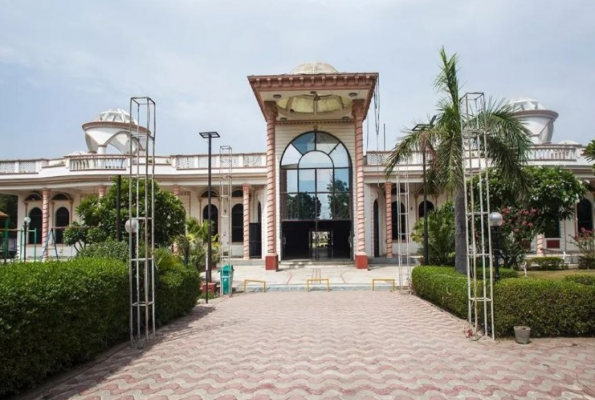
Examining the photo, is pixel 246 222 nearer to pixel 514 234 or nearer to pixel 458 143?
pixel 514 234

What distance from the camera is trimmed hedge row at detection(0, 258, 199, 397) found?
4461 millimetres

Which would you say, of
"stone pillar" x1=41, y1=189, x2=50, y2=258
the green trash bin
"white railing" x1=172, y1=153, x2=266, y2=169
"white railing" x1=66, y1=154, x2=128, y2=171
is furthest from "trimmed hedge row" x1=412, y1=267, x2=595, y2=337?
"stone pillar" x1=41, y1=189, x2=50, y2=258

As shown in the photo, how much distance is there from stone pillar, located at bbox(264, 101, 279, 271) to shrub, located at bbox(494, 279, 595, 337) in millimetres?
13742

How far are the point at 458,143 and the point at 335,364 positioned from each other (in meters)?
6.43

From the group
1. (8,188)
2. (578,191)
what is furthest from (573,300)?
(8,188)

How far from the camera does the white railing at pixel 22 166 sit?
2614cm

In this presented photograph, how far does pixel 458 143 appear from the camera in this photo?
9.75 metres

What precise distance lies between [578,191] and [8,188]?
3248 centimetres

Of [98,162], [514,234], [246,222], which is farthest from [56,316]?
[98,162]

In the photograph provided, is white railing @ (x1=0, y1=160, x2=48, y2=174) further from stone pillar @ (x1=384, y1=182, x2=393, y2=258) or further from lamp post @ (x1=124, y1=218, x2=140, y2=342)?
lamp post @ (x1=124, y1=218, x2=140, y2=342)

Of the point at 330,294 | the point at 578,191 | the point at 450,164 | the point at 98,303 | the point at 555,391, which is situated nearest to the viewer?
the point at 555,391

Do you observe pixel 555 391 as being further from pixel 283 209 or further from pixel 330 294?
pixel 283 209

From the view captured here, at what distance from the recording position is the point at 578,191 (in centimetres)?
1803

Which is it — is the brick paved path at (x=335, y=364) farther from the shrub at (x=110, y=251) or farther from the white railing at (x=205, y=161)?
the white railing at (x=205, y=161)
